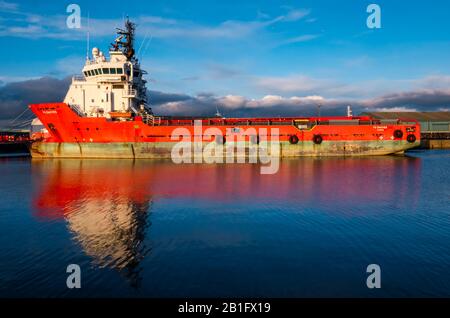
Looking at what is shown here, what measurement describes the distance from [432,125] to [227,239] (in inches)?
3886

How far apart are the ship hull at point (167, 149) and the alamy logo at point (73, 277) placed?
31.4 m

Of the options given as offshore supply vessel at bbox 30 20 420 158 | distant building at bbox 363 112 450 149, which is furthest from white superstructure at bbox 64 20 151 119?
distant building at bbox 363 112 450 149

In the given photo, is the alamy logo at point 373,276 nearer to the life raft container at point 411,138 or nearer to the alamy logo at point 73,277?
the alamy logo at point 73,277

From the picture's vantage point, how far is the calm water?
8.12m

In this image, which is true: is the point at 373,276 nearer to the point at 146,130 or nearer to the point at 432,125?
the point at 146,130

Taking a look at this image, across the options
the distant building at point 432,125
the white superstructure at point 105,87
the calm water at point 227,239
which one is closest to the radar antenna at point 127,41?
the white superstructure at point 105,87

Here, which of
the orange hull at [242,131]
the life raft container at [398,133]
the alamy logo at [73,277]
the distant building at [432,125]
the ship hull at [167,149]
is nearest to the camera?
the alamy logo at [73,277]

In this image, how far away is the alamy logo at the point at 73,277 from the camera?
8078 millimetres

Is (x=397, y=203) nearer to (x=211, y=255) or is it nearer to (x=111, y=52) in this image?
(x=211, y=255)

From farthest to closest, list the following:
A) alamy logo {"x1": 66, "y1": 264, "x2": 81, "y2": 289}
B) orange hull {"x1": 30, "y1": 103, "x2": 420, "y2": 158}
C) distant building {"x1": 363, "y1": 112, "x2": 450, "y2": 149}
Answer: distant building {"x1": 363, "y1": 112, "x2": 450, "y2": 149} < orange hull {"x1": 30, "y1": 103, "x2": 420, "y2": 158} < alamy logo {"x1": 66, "y1": 264, "x2": 81, "y2": 289}

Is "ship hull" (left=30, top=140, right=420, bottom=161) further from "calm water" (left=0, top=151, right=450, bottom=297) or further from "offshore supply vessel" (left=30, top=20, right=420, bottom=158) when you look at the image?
"calm water" (left=0, top=151, right=450, bottom=297)

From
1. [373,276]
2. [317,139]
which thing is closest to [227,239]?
[373,276]
